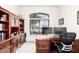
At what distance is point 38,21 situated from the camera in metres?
11.0

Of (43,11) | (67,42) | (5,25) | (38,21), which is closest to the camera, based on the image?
(67,42)

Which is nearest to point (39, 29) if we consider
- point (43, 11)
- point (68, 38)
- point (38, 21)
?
point (38, 21)

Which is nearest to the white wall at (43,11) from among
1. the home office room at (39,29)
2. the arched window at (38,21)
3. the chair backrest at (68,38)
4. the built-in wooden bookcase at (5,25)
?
the home office room at (39,29)

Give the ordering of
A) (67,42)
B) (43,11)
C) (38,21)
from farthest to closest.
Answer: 1. (38,21)
2. (43,11)
3. (67,42)

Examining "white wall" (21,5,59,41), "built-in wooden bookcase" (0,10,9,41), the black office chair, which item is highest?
"white wall" (21,5,59,41)

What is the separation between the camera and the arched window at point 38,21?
11.0m

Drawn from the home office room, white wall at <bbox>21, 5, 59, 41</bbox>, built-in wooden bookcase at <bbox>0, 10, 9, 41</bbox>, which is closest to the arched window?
the home office room

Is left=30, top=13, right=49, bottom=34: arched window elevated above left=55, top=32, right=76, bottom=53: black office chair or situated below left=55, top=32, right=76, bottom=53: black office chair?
above

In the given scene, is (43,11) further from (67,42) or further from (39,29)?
(67,42)

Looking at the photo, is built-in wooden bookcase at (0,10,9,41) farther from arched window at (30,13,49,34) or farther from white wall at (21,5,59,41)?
arched window at (30,13,49,34)

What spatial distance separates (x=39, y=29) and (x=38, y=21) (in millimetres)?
584

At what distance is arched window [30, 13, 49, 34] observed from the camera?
11.0m

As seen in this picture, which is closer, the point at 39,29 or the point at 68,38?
the point at 68,38
